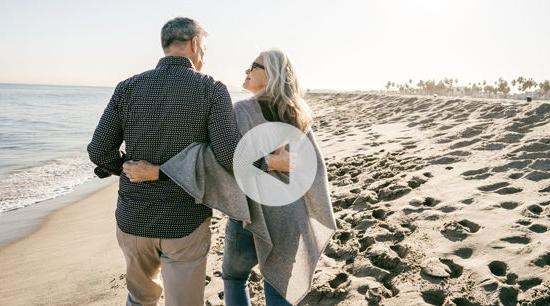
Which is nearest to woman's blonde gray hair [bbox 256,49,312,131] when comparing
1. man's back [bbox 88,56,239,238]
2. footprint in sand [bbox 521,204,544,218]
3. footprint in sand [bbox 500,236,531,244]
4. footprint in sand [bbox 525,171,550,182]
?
man's back [bbox 88,56,239,238]

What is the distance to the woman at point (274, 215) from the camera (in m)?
2.30

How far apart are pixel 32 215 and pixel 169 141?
6319 millimetres

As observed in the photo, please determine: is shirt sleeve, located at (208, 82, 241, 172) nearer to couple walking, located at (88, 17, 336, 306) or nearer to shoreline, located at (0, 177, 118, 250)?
couple walking, located at (88, 17, 336, 306)

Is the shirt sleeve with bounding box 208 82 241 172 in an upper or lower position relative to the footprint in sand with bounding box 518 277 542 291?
upper

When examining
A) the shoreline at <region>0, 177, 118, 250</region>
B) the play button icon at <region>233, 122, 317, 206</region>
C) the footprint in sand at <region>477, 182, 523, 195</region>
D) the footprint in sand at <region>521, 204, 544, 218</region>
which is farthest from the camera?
the shoreline at <region>0, 177, 118, 250</region>

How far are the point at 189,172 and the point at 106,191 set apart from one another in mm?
7890

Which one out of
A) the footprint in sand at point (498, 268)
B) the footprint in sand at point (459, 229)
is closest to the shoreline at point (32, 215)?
the footprint in sand at point (459, 229)

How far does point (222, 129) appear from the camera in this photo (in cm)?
215

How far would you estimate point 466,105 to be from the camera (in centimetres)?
1098

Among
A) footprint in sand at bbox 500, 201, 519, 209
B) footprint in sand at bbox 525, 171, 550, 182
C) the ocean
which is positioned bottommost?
the ocean

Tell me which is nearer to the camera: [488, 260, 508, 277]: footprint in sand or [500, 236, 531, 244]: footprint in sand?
[488, 260, 508, 277]: footprint in sand

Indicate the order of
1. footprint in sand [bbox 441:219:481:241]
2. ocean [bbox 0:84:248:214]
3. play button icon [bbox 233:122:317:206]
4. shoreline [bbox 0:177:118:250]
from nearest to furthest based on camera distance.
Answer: play button icon [bbox 233:122:317:206]
footprint in sand [bbox 441:219:481:241]
shoreline [bbox 0:177:118:250]
ocean [bbox 0:84:248:214]

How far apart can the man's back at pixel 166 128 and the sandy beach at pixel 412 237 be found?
146cm

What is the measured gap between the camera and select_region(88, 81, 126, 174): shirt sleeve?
2230 mm
